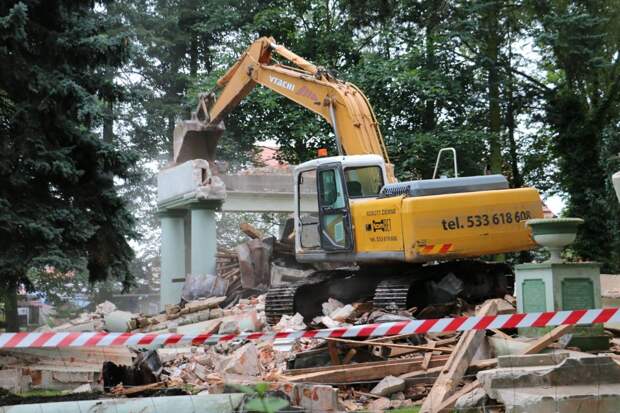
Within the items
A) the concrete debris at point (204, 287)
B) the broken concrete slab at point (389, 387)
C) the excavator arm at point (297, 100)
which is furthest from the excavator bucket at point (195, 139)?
the broken concrete slab at point (389, 387)

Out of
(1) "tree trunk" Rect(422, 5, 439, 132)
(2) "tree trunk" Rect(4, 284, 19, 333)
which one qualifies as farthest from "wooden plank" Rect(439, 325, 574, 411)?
(1) "tree trunk" Rect(422, 5, 439, 132)

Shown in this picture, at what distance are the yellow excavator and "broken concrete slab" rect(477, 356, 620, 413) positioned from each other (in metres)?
5.64

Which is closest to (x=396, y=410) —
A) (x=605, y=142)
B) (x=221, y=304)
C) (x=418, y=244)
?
(x=418, y=244)

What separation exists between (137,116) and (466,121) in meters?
12.0

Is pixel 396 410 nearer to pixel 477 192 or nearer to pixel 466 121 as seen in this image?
pixel 477 192

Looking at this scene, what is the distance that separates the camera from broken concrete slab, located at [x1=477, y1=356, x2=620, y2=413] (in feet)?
19.5

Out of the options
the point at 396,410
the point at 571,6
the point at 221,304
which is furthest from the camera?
the point at 571,6

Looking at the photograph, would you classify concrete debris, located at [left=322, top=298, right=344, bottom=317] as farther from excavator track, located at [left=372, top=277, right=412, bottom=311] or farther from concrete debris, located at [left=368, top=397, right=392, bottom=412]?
concrete debris, located at [left=368, top=397, right=392, bottom=412]

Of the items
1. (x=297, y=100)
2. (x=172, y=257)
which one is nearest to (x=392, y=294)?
(x=297, y=100)

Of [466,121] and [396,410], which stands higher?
[466,121]

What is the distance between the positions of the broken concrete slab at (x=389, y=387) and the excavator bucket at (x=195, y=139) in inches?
525

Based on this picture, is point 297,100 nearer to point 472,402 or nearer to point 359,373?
point 359,373

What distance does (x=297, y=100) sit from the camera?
16.7 meters

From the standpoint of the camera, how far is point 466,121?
26531 mm
